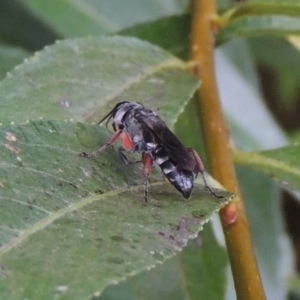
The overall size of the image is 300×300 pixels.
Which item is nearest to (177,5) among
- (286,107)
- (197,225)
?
(197,225)

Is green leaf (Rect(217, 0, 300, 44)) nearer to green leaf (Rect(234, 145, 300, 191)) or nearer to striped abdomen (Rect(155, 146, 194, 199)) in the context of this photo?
green leaf (Rect(234, 145, 300, 191))

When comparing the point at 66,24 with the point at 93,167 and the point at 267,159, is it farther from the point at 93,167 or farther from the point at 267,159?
the point at 93,167

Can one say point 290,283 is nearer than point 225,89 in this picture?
No

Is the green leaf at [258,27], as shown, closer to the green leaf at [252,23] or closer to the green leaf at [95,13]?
the green leaf at [252,23]

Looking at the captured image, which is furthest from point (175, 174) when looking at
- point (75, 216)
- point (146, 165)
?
point (75, 216)

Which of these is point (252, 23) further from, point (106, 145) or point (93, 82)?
point (106, 145)
